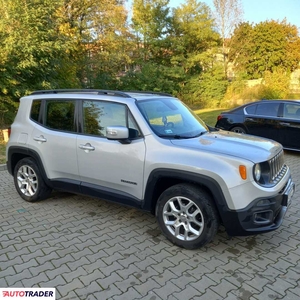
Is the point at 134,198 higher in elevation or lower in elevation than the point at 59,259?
higher

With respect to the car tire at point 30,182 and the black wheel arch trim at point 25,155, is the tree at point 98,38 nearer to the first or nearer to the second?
the black wheel arch trim at point 25,155

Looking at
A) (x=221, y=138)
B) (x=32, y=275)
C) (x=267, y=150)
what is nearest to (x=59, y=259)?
(x=32, y=275)

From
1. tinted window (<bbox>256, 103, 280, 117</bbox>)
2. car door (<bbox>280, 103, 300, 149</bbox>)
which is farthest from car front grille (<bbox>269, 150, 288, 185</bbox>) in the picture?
tinted window (<bbox>256, 103, 280, 117</bbox>)

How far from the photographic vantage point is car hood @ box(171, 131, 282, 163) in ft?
9.97

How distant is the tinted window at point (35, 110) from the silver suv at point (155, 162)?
0.02 metres

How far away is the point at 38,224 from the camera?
12.9 ft

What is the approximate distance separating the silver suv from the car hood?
12 mm

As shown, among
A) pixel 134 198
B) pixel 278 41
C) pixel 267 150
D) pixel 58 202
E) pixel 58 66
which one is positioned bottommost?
pixel 58 202

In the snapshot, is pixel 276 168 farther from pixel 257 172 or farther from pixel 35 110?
pixel 35 110

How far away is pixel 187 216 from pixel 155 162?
71 cm

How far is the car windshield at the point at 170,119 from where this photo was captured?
140 inches

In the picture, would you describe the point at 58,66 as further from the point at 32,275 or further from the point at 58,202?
the point at 32,275

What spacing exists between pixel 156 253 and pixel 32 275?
131 centimetres

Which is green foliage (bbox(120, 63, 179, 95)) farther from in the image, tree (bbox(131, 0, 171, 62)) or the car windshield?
the car windshield
